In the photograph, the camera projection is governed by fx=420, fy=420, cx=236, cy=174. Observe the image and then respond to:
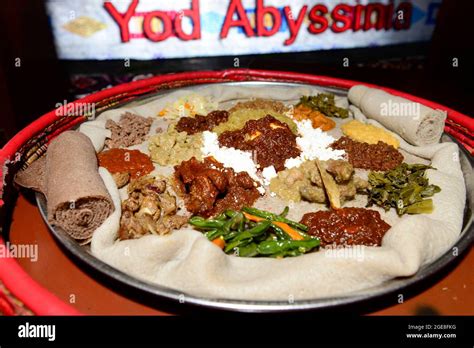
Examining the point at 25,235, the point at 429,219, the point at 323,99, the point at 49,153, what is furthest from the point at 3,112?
the point at 429,219

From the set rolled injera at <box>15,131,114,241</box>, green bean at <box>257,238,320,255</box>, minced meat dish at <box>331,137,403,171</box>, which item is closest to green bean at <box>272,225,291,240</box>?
green bean at <box>257,238,320,255</box>

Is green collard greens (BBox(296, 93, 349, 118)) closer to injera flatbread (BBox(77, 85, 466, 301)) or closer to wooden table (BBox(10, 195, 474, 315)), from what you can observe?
injera flatbread (BBox(77, 85, 466, 301))

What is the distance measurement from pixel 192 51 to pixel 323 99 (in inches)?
174

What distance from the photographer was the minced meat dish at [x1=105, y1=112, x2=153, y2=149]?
4671 mm

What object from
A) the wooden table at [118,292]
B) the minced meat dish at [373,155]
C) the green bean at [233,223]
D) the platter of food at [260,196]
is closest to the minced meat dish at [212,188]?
the platter of food at [260,196]

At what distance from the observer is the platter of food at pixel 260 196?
2768mm

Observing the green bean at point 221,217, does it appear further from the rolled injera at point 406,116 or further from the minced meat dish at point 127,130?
the rolled injera at point 406,116

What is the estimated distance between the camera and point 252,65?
7.58m

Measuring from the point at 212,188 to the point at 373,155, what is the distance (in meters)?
1.78

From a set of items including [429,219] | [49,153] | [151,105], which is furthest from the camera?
[151,105]

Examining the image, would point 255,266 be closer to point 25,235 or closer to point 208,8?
point 25,235

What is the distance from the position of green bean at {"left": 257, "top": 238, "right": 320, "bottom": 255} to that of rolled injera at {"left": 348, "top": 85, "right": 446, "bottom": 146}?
2115 millimetres

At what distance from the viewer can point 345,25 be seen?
29.3 ft

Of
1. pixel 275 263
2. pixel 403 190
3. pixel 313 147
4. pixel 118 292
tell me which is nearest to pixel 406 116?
pixel 313 147
